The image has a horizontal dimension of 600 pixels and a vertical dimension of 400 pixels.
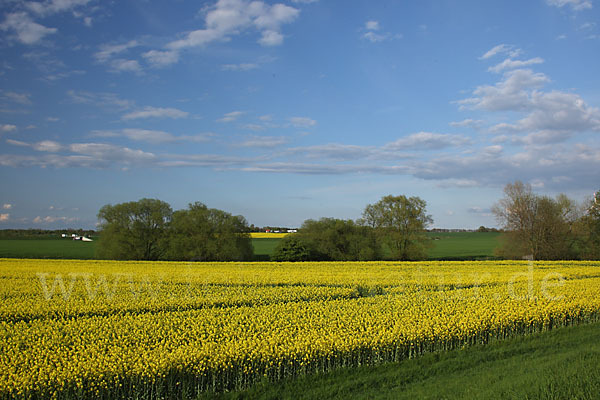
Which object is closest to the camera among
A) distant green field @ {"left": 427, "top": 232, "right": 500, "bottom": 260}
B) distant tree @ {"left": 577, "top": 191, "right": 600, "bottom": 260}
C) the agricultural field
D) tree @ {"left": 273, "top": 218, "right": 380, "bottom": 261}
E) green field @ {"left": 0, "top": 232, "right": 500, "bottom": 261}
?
the agricultural field

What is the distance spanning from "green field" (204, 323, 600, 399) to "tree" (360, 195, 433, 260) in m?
44.0

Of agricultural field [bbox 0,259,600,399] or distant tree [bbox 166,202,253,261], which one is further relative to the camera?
distant tree [bbox 166,202,253,261]

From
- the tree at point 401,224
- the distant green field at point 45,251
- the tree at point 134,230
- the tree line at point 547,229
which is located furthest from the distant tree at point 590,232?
the distant green field at point 45,251

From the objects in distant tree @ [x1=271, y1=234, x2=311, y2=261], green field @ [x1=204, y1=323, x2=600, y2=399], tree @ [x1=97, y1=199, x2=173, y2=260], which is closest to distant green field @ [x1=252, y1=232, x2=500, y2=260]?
distant tree @ [x1=271, y1=234, x2=311, y2=261]

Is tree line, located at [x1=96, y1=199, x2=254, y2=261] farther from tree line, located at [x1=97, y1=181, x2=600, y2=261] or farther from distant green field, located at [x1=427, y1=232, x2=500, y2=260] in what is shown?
distant green field, located at [x1=427, y1=232, x2=500, y2=260]

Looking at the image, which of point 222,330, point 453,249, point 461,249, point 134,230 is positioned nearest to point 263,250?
point 134,230

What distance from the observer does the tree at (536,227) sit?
5162 cm

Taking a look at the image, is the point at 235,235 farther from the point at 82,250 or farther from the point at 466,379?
the point at 466,379

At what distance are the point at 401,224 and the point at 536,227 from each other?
1647 cm

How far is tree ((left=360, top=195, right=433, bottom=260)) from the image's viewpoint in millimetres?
55250

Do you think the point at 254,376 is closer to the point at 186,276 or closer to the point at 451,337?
the point at 451,337

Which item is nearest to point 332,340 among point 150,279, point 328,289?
point 328,289

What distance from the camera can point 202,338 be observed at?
10273mm

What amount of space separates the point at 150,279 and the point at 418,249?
3883 cm
